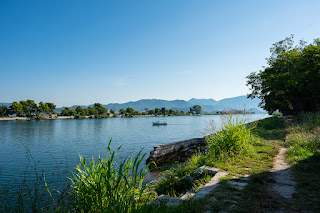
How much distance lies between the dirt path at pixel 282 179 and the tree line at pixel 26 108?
13444 cm

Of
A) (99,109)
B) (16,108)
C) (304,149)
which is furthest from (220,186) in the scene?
(99,109)

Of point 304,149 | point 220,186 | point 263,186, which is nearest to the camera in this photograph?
point 263,186

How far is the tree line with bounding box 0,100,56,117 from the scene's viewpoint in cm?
10981

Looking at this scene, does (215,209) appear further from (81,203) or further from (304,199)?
(81,203)

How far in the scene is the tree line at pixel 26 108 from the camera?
10981 centimetres

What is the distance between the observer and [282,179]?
487 cm

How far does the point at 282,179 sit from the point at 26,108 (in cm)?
14269

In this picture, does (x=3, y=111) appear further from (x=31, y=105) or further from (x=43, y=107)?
(x=43, y=107)

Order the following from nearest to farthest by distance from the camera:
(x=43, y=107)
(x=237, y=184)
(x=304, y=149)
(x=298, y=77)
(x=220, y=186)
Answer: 1. (x=220, y=186)
2. (x=237, y=184)
3. (x=304, y=149)
4. (x=298, y=77)
5. (x=43, y=107)

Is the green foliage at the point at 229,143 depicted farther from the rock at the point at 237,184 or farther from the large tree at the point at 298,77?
the large tree at the point at 298,77

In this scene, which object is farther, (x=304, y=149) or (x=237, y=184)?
(x=304, y=149)

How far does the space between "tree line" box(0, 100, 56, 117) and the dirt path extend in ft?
441

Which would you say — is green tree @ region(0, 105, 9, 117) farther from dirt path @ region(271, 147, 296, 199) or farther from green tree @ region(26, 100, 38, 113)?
dirt path @ region(271, 147, 296, 199)

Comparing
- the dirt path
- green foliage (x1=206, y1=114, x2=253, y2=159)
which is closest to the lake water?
green foliage (x1=206, y1=114, x2=253, y2=159)
